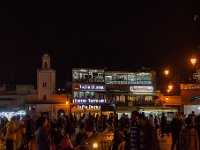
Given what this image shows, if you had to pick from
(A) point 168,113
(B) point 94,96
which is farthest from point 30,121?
(B) point 94,96

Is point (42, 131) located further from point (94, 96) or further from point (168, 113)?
point (94, 96)

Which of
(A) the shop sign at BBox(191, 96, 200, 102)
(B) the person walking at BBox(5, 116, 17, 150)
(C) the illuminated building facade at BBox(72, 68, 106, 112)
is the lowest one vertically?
(B) the person walking at BBox(5, 116, 17, 150)

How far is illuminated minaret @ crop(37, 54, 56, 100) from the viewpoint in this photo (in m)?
89.2

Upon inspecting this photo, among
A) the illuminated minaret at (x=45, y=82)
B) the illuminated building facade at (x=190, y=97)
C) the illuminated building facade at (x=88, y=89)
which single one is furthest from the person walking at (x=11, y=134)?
the illuminated minaret at (x=45, y=82)

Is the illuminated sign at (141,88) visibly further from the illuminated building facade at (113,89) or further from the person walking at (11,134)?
the person walking at (11,134)

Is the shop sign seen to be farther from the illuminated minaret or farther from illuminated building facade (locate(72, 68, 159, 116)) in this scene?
the illuminated minaret

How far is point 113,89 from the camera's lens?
8406 cm

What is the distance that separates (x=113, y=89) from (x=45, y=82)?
45.3 feet

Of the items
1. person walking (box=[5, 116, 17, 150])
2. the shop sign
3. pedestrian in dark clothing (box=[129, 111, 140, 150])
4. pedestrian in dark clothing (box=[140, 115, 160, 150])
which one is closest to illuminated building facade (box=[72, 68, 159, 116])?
the shop sign

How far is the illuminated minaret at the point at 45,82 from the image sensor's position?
89250 mm

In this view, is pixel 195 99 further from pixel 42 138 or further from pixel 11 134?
pixel 42 138

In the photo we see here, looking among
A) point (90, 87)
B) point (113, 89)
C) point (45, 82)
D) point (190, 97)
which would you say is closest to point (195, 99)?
point (190, 97)

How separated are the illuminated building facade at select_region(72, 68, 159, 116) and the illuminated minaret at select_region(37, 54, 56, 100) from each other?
903cm

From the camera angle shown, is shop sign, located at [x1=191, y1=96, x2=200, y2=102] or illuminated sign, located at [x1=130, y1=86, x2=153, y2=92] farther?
illuminated sign, located at [x1=130, y1=86, x2=153, y2=92]
